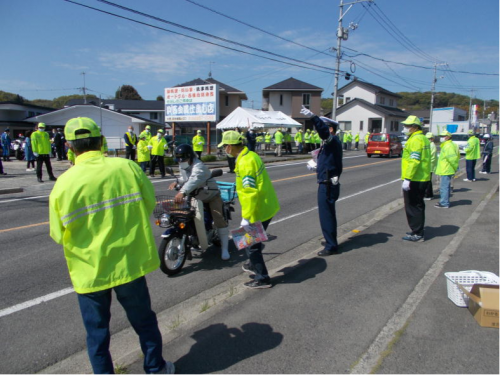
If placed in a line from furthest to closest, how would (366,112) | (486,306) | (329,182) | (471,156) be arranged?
(366,112) → (471,156) → (329,182) → (486,306)

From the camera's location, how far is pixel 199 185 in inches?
195

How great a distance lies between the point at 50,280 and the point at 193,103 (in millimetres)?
23925

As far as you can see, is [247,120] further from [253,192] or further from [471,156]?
[253,192]

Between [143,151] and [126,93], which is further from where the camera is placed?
[126,93]

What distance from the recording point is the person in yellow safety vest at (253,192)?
13.4 ft

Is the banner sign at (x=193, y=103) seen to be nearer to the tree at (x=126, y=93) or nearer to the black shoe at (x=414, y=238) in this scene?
the black shoe at (x=414, y=238)

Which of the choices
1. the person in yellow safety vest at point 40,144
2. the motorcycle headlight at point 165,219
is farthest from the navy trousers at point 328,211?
the person in yellow safety vest at point 40,144

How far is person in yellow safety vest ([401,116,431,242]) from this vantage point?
606 centimetres

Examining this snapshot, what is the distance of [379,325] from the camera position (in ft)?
11.3

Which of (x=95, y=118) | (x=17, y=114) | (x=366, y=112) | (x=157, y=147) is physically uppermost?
A: (x=366, y=112)

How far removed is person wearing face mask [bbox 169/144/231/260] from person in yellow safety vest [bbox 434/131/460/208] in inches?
252

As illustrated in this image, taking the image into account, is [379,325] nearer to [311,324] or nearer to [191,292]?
[311,324]

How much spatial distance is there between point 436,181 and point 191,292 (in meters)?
12.3

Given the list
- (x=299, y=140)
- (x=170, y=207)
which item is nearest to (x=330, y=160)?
(x=170, y=207)
